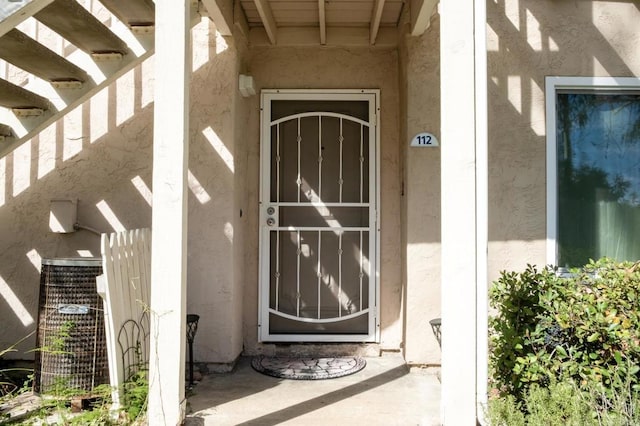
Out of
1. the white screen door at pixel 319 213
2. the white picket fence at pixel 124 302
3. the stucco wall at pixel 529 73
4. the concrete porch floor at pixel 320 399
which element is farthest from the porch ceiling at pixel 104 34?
the concrete porch floor at pixel 320 399

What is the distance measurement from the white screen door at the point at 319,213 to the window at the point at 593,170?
1.50m

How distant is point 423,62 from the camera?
402 centimetres

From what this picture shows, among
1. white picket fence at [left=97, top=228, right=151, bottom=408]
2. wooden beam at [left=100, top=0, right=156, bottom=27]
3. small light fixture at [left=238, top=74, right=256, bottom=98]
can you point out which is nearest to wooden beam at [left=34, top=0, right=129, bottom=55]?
wooden beam at [left=100, top=0, right=156, bottom=27]

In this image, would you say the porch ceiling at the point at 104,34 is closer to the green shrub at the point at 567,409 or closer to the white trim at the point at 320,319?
the white trim at the point at 320,319

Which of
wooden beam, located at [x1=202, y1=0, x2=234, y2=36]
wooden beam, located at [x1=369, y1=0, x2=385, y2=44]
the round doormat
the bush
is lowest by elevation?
the round doormat

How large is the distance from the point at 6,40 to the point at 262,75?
2104mm

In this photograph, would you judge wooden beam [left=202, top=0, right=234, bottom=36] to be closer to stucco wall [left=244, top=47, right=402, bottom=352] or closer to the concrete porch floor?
stucco wall [left=244, top=47, right=402, bottom=352]

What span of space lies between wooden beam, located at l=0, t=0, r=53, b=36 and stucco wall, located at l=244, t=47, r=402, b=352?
6.85 feet

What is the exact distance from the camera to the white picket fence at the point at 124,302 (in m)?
2.89

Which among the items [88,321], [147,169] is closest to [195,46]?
[147,169]

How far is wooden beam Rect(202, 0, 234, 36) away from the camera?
3379 millimetres

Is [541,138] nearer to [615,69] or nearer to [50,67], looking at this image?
[615,69]

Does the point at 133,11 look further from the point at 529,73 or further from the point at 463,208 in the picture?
the point at 529,73

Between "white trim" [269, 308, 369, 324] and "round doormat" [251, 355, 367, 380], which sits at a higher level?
"white trim" [269, 308, 369, 324]
